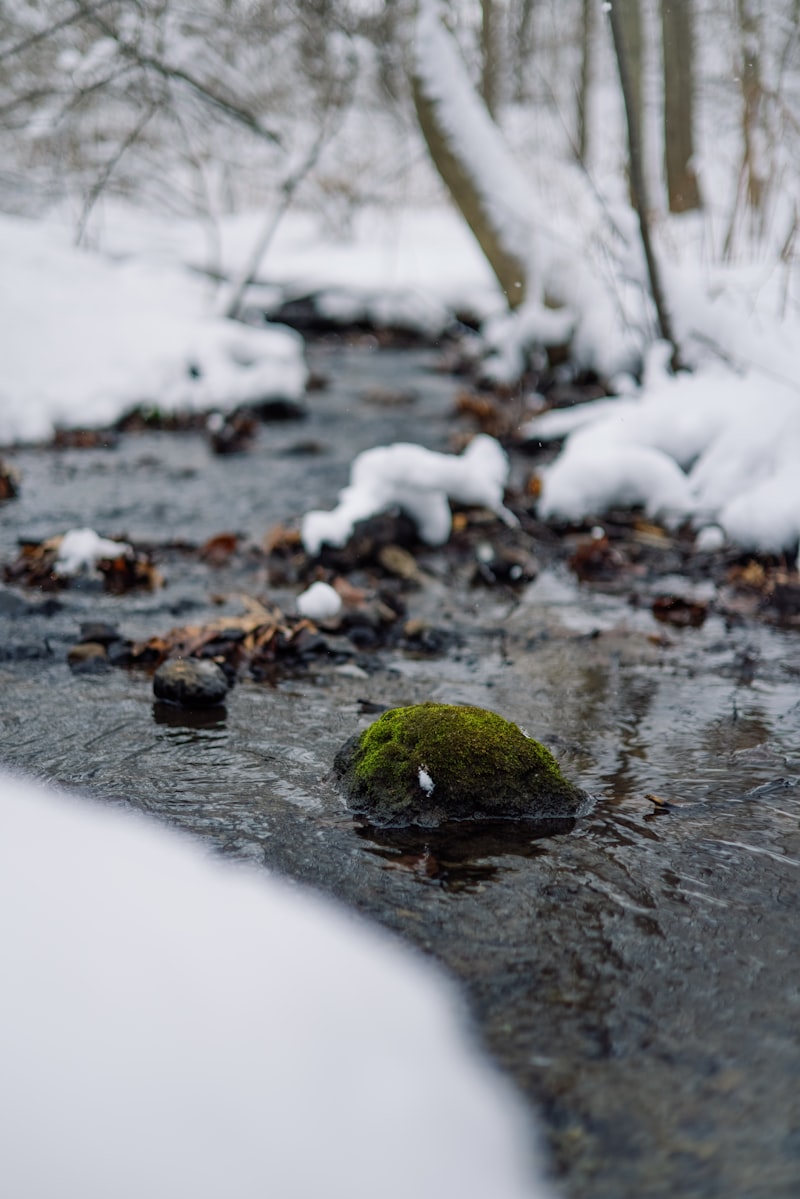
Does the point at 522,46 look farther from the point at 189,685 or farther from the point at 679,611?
the point at 189,685

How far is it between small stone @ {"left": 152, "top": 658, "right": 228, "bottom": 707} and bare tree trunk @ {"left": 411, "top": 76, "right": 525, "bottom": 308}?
638cm

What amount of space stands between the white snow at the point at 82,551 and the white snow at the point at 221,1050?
2473mm

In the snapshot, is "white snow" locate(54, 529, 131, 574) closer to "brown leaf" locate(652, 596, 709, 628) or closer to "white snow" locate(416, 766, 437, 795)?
"brown leaf" locate(652, 596, 709, 628)

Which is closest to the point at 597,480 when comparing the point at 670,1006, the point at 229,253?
the point at 670,1006

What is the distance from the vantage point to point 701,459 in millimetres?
5551

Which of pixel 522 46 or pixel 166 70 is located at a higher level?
pixel 522 46

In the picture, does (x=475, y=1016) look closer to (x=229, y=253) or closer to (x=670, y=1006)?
(x=670, y=1006)

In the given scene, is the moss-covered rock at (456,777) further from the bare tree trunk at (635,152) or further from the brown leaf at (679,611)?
the bare tree trunk at (635,152)

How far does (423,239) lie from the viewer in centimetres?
1903

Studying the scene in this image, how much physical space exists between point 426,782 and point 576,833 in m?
0.38

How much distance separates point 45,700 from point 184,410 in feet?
19.1

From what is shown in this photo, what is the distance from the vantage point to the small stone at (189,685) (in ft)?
9.79

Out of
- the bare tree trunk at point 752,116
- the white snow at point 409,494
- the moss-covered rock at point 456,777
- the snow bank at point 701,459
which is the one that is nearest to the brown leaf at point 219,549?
the white snow at point 409,494

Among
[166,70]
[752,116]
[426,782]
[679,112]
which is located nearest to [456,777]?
[426,782]
